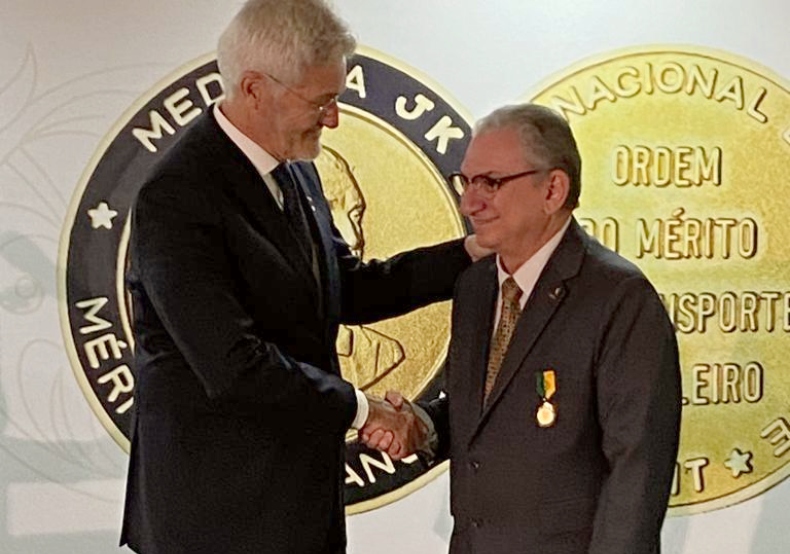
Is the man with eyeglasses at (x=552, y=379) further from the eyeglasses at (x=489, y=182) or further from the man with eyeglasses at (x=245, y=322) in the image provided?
the man with eyeglasses at (x=245, y=322)

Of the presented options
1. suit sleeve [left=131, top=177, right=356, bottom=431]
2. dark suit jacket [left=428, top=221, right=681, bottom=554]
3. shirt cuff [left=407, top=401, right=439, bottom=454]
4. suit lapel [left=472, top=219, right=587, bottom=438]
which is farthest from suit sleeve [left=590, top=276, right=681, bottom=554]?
suit sleeve [left=131, top=177, right=356, bottom=431]

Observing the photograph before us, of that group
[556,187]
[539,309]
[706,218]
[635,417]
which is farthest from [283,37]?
[706,218]

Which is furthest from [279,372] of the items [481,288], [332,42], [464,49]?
[464,49]

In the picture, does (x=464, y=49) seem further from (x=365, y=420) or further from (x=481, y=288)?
(x=365, y=420)

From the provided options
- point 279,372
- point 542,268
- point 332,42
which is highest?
point 332,42

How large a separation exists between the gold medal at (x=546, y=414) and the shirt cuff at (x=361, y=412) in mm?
363

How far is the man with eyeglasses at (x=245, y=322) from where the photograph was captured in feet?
6.47

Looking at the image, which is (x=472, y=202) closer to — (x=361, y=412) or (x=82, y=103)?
(x=361, y=412)

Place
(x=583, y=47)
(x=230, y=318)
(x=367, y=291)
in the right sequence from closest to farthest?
1. (x=230, y=318)
2. (x=367, y=291)
3. (x=583, y=47)

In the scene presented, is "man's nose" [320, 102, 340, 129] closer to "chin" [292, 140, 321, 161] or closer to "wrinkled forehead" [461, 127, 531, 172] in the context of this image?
"chin" [292, 140, 321, 161]

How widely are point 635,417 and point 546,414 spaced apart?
0.15 meters

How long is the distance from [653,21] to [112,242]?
155 centimetres

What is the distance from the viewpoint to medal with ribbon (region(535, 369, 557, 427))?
1.96 m

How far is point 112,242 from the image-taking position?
2.91 meters
